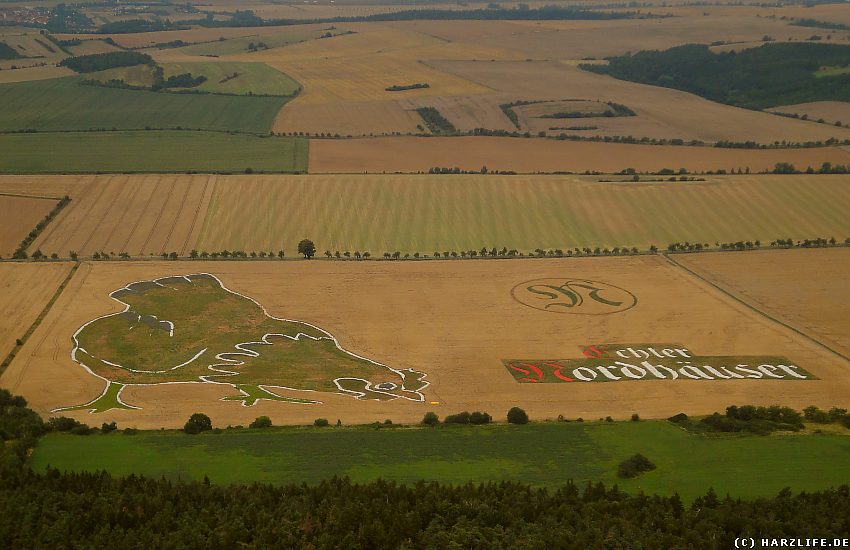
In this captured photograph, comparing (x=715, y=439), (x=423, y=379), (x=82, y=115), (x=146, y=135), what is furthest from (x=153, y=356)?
(x=82, y=115)

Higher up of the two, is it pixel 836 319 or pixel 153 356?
pixel 836 319

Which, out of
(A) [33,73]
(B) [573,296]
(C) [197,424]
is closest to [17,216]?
(C) [197,424]

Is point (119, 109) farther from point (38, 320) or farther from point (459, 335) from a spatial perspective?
point (459, 335)

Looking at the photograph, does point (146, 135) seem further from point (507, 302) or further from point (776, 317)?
point (776, 317)

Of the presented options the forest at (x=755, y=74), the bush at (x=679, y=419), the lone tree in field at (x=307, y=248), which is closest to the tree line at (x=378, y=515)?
the bush at (x=679, y=419)

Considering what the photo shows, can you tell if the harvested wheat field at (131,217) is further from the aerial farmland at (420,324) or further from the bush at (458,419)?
the bush at (458,419)
